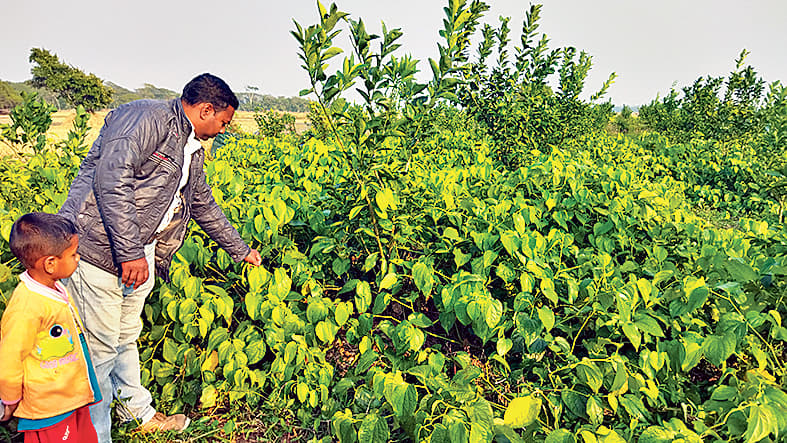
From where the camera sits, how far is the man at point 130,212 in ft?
5.70

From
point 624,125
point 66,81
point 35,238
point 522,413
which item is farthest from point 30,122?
point 66,81

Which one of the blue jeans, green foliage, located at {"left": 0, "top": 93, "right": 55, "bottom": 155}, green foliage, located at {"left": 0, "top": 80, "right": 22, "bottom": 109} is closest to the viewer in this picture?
the blue jeans

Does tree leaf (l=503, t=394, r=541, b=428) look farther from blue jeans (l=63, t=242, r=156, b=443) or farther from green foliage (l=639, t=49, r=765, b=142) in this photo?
green foliage (l=639, t=49, r=765, b=142)

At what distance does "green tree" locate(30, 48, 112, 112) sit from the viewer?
145 ft

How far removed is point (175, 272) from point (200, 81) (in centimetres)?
95

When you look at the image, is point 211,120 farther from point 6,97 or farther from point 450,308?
point 6,97

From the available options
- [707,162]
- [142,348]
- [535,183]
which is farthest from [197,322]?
[707,162]

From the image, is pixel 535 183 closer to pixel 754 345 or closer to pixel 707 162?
pixel 754 345

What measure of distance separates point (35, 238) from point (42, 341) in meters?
0.37

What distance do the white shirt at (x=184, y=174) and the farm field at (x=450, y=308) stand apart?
33 cm

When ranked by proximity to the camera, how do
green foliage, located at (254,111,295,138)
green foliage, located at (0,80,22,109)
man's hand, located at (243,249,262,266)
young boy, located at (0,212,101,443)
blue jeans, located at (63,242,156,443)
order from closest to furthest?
young boy, located at (0,212,101,443) < blue jeans, located at (63,242,156,443) < man's hand, located at (243,249,262,266) < green foliage, located at (254,111,295,138) < green foliage, located at (0,80,22,109)

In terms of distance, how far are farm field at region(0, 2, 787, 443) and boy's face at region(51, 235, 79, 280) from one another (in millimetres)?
608

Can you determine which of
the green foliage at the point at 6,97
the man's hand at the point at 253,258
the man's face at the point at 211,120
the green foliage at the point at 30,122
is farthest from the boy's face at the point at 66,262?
the green foliage at the point at 6,97

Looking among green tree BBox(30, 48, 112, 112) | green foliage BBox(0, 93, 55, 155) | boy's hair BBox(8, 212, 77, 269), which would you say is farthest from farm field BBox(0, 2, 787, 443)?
green tree BBox(30, 48, 112, 112)
